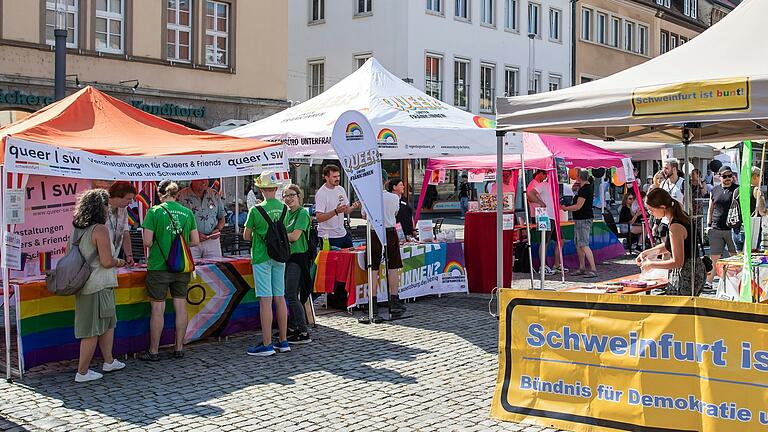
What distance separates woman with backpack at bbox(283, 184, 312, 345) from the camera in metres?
8.13

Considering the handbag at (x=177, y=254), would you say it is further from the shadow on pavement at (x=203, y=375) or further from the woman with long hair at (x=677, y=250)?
the woman with long hair at (x=677, y=250)

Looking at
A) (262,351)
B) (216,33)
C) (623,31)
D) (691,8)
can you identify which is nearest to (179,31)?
(216,33)

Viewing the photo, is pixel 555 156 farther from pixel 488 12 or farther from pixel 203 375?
pixel 488 12

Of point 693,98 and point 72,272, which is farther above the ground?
point 693,98

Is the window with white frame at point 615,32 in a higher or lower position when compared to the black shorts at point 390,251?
higher

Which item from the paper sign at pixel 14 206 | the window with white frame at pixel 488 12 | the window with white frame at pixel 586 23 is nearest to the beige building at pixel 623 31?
the window with white frame at pixel 586 23

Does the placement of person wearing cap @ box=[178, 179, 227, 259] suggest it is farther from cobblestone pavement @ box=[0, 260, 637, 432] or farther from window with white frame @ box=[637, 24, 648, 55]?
window with white frame @ box=[637, 24, 648, 55]

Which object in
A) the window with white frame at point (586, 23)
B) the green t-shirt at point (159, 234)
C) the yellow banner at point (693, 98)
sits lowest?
the green t-shirt at point (159, 234)

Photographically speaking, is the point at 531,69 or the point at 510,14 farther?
the point at 531,69

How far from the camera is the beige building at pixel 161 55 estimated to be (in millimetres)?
19422

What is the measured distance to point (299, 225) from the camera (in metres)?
8.13

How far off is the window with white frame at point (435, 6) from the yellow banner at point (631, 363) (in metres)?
28.0

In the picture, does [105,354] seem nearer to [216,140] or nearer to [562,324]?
[216,140]

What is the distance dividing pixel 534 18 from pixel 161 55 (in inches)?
828
